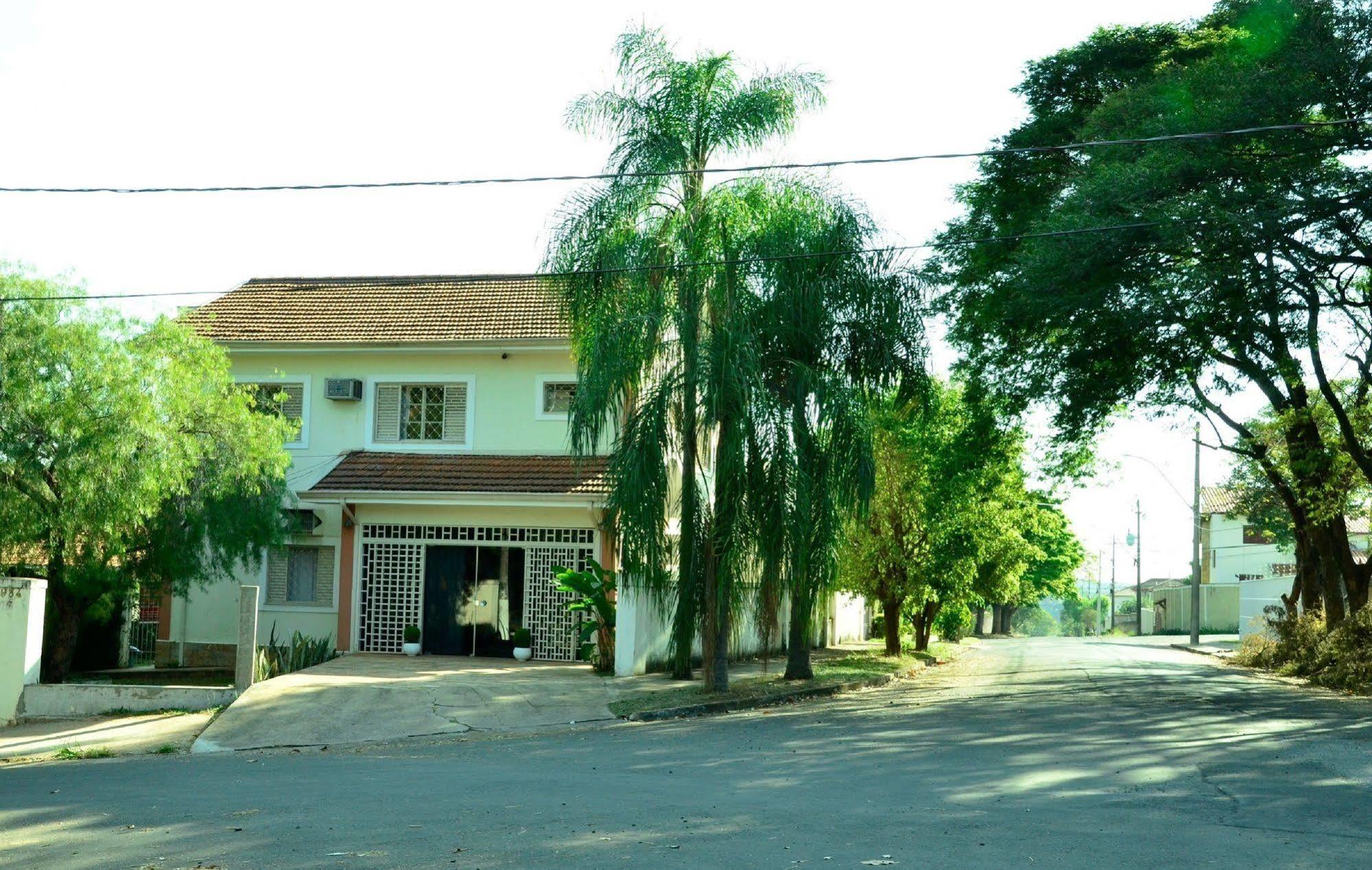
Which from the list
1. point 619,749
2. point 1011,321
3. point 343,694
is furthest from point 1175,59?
point 343,694

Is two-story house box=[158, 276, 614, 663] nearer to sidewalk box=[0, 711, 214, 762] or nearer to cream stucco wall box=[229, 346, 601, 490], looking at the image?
cream stucco wall box=[229, 346, 601, 490]

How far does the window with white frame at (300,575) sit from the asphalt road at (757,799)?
12.0 meters

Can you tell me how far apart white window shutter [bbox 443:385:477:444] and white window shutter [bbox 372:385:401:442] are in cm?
101

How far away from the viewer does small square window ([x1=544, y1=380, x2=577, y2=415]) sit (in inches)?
998

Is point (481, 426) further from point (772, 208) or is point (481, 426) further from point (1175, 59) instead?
point (1175, 59)

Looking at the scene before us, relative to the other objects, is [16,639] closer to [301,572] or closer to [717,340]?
[301,572]

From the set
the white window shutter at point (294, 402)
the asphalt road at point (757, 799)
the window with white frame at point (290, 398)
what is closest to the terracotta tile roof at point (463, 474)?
the window with white frame at point (290, 398)

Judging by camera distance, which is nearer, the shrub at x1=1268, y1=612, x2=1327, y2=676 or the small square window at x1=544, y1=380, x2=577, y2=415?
the small square window at x1=544, y1=380, x2=577, y2=415

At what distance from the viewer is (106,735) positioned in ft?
53.8

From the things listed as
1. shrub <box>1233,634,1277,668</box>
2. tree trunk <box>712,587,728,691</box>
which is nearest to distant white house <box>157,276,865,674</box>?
tree trunk <box>712,587,728,691</box>

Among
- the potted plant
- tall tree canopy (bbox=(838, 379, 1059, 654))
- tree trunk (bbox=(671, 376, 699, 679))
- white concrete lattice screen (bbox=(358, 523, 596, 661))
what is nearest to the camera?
tree trunk (bbox=(671, 376, 699, 679))

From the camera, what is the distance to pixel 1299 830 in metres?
8.55

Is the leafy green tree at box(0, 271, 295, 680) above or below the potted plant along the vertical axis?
above

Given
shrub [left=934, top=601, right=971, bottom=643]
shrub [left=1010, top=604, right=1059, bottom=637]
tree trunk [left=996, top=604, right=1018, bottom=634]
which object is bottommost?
shrub [left=1010, top=604, right=1059, bottom=637]
